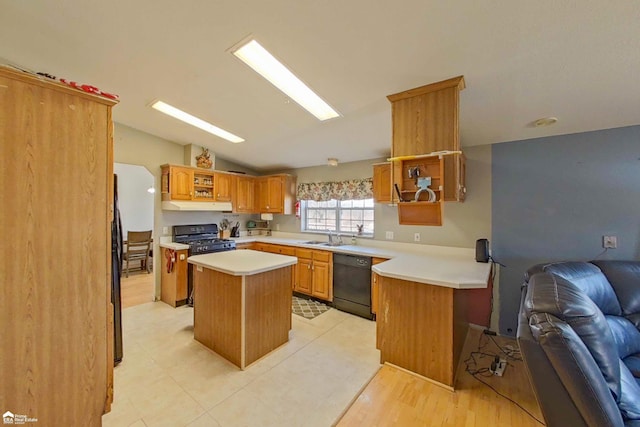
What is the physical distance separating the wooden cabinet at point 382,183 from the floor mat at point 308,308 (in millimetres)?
1833

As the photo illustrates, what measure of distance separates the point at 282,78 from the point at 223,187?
9.30 ft

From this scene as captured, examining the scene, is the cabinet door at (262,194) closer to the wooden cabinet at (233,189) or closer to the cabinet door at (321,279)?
the wooden cabinet at (233,189)

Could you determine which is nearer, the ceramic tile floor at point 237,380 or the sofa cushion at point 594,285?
the ceramic tile floor at point 237,380

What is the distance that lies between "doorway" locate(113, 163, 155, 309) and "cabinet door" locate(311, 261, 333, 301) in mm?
2717

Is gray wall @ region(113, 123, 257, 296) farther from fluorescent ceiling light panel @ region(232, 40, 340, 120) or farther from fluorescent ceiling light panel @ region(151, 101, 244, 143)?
fluorescent ceiling light panel @ region(232, 40, 340, 120)

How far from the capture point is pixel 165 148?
4.17 meters

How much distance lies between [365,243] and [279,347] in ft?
6.90

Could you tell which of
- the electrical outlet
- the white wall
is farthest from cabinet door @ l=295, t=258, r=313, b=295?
the electrical outlet

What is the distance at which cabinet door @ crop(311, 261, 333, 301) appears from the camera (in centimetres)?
378

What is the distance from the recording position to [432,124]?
7.00ft

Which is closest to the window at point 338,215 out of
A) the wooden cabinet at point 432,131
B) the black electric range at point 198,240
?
the black electric range at point 198,240

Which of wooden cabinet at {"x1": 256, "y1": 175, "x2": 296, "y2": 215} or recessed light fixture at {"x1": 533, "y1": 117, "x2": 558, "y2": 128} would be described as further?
wooden cabinet at {"x1": 256, "y1": 175, "x2": 296, "y2": 215}

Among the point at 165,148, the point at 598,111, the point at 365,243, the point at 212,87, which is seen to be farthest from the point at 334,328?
the point at 165,148

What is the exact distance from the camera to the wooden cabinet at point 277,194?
4832mm
